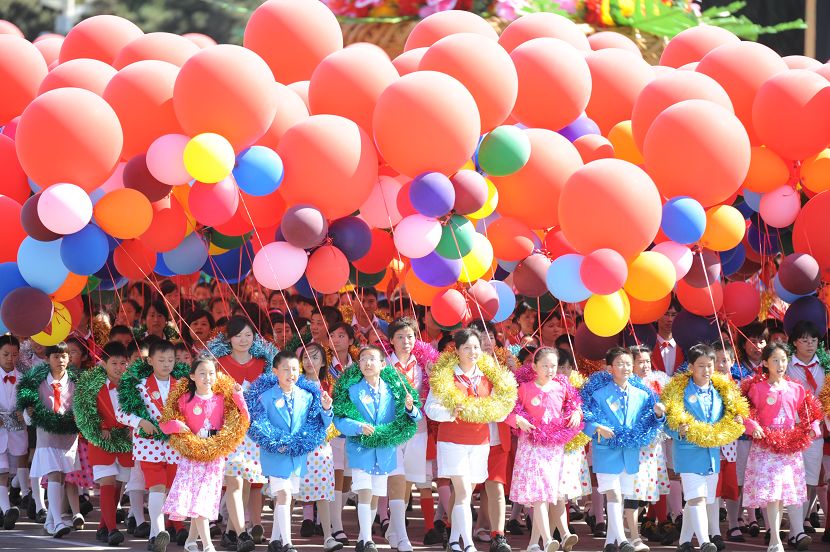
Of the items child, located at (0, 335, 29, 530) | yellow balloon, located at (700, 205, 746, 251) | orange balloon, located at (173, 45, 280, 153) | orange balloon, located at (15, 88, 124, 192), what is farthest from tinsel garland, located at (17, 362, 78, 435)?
yellow balloon, located at (700, 205, 746, 251)

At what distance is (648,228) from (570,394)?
1290 millimetres

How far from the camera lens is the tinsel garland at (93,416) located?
9.12 metres

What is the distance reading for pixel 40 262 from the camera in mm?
7844

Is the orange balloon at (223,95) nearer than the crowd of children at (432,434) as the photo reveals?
Yes

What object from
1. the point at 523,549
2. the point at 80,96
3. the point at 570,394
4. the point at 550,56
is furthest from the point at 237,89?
the point at 523,549

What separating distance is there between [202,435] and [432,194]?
7.08 ft

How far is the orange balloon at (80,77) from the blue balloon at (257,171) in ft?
3.60

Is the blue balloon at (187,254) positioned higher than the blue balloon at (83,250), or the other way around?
the blue balloon at (187,254)

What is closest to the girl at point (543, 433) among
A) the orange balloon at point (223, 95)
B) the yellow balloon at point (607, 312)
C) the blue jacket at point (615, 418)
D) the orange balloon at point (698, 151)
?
the blue jacket at point (615, 418)

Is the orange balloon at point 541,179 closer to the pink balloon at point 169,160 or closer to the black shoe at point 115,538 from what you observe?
the pink balloon at point 169,160

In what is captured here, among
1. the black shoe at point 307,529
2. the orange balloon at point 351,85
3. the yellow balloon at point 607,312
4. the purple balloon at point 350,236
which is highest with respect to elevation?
the orange balloon at point 351,85

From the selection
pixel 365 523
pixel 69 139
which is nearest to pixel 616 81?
pixel 365 523

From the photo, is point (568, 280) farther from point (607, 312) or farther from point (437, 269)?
point (437, 269)

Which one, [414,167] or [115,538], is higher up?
[414,167]
